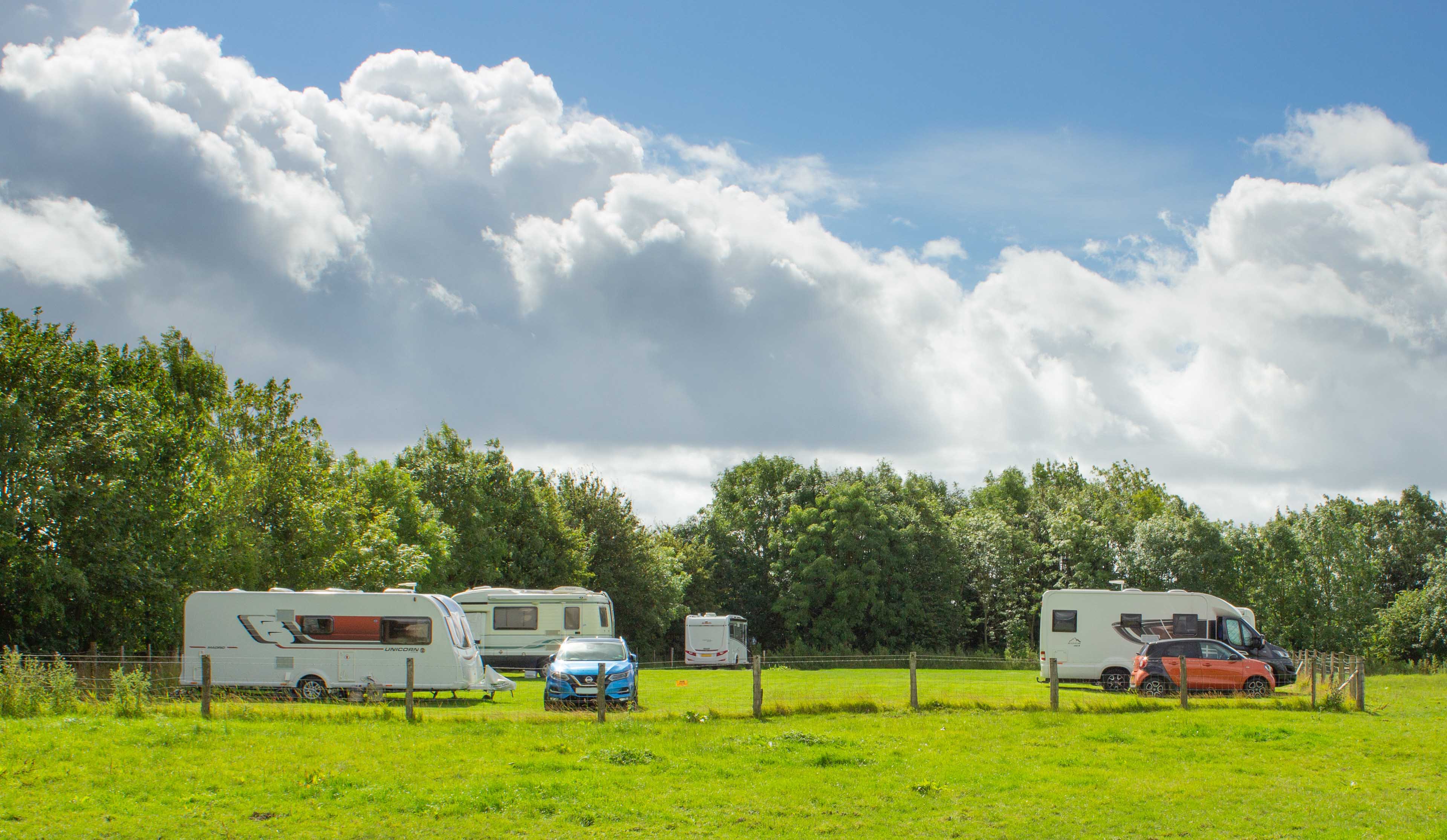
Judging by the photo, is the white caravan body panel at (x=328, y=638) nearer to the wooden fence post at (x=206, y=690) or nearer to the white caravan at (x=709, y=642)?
the wooden fence post at (x=206, y=690)

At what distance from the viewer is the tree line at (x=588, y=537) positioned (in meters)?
28.3

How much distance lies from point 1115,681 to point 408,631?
17.5 m

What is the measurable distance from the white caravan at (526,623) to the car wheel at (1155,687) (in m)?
17.2

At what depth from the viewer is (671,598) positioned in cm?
5409

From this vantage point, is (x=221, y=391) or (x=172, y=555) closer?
(x=172, y=555)

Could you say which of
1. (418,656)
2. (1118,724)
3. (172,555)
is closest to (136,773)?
(418,656)

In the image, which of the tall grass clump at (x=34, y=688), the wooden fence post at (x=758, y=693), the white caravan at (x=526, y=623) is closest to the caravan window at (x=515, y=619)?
the white caravan at (x=526, y=623)

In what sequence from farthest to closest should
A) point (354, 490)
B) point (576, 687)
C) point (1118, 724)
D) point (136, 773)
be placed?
1. point (354, 490)
2. point (576, 687)
3. point (1118, 724)
4. point (136, 773)

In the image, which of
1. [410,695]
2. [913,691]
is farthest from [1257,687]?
[410,695]

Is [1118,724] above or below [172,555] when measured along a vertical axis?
below

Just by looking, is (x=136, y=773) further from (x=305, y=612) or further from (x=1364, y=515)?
(x=1364, y=515)

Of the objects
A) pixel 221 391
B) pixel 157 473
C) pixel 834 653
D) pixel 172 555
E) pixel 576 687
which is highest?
pixel 221 391

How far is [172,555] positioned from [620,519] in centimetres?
2792

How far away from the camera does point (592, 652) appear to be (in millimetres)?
21172
